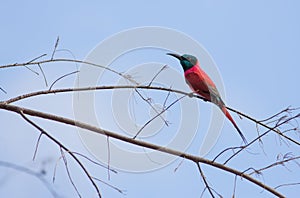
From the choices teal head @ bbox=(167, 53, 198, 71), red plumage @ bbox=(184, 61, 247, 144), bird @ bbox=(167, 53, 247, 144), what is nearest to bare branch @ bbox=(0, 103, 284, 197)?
red plumage @ bbox=(184, 61, 247, 144)

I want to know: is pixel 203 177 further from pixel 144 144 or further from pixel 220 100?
pixel 220 100

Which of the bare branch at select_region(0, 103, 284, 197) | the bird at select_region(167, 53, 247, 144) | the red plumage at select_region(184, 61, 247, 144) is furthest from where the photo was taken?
the bird at select_region(167, 53, 247, 144)

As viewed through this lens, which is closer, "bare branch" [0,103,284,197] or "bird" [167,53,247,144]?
"bare branch" [0,103,284,197]

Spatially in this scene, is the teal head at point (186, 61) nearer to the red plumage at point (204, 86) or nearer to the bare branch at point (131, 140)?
the red plumage at point (204, 86)

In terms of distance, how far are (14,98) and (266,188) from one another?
4.87 ft

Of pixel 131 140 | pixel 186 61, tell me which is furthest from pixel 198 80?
pixel 131 140

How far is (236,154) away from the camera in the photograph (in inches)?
102

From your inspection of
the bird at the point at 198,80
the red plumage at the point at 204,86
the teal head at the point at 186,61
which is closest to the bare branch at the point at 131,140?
the red plumage at the point at 204,86

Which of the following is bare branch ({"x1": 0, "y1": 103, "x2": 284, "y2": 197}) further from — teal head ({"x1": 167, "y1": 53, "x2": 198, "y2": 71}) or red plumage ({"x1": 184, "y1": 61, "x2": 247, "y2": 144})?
teal head ({"x1": 167, "y1": 53, "x2": 198, "y2": 71})

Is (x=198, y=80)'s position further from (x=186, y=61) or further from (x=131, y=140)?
(x=131, y=140)

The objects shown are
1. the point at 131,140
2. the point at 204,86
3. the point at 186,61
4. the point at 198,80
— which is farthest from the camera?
the point at 186,61

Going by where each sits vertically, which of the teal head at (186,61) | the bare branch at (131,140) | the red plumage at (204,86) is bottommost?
the bare branch at (131,140)

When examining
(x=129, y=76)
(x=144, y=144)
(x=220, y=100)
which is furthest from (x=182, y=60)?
(x=144, y=144)

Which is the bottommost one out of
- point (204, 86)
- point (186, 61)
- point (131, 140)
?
point (131, 140)
